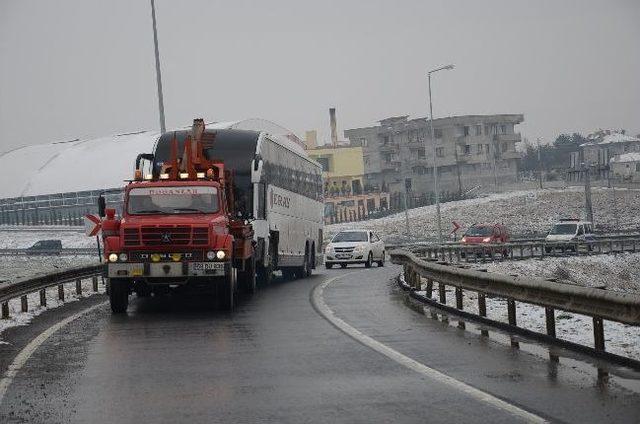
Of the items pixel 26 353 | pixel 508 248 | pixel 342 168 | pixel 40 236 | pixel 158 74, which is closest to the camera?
pixel 26 353

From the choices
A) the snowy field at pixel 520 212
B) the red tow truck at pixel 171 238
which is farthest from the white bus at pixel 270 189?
the snowy field at pixel 520 212

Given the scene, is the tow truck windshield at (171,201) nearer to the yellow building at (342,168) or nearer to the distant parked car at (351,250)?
the distant parked car at (351,250)

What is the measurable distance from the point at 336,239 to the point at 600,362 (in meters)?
38.0

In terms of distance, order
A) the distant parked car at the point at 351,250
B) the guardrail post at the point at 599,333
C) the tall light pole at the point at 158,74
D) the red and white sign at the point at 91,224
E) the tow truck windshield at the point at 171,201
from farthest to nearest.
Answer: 1. the distant parked car at the point at 351,250
2. the tall light pole at the point at 158,74
3. the red and white sign at the point at 91,224
4. the tow truck windshield at the point at 171,201
5. the guardrail post at the point at 599,333

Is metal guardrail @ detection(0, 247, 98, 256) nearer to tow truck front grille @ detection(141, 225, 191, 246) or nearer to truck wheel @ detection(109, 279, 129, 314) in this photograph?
truck wheel @ detection(109, 279, 129, 314)

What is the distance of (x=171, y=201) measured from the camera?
23.2m

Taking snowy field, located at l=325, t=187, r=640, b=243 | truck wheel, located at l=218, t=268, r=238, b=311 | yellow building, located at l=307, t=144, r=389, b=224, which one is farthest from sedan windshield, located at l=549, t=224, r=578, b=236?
yellow building, located at l=307, t=144, r=389, b=224

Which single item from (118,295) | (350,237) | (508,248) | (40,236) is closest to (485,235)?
(508,248)

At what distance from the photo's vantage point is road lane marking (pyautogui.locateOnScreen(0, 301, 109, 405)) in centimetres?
1227

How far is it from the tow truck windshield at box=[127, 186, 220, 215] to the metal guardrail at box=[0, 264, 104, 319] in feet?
8.03

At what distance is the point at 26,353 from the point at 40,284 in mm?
9777

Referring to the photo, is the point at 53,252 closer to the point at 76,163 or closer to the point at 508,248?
the point at 508,248

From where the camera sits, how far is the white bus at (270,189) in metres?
28.1

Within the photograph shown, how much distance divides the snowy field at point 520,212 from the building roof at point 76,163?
14.3 metres
